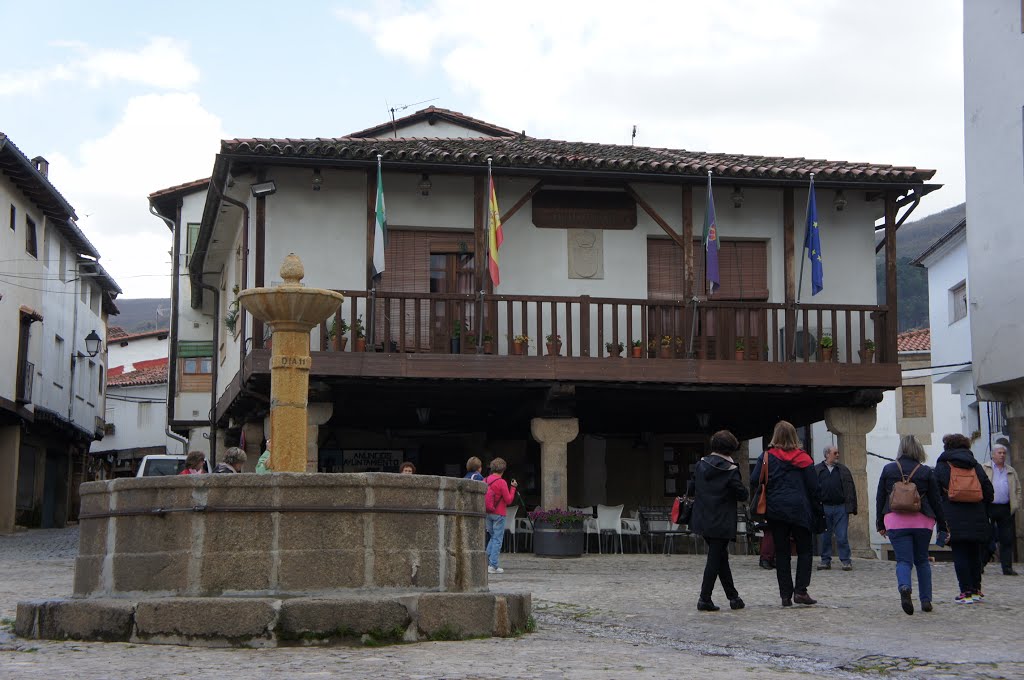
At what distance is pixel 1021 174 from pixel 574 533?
26.8 feet

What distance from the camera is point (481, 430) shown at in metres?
23.8

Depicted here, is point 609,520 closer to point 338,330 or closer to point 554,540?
point 554,540

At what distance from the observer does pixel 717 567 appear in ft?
31.7

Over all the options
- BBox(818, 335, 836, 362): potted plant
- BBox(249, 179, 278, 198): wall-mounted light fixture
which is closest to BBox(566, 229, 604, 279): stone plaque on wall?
BBox(818, 335, 836, 362): potted plant

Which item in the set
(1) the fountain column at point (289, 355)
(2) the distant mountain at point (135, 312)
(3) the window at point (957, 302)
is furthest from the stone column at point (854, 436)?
(2) the distant mountain at point (135, 312)

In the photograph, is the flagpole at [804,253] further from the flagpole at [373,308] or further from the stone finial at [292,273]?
the stone finial at [292,273]

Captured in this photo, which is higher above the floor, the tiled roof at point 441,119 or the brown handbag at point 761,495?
the tiled roof at point 441,119

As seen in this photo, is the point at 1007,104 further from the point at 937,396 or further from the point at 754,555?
the point at 937,396

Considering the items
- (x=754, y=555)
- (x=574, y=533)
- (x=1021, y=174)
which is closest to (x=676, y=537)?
(x=754, y=555)

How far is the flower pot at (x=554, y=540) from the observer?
1738 cm

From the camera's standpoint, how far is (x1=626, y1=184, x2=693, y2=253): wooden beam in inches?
717

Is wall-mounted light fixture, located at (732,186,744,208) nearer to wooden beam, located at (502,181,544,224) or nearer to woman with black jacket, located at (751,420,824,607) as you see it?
wooden beam, located at (502,181,544,224)

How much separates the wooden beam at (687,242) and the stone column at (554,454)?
91.5 inches

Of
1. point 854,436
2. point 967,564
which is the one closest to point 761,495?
point 967,564
